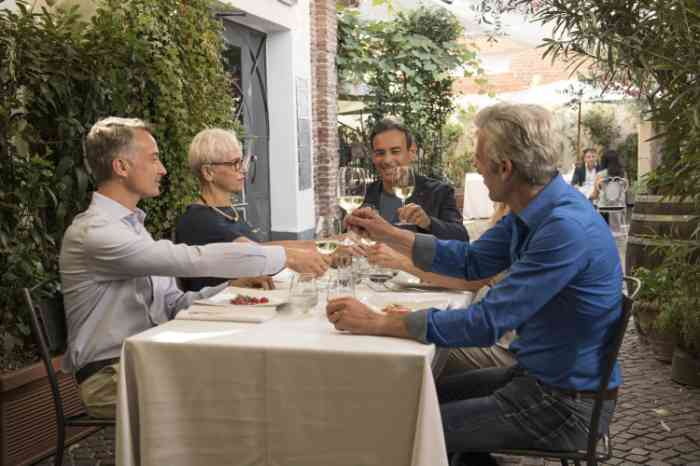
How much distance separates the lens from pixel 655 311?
A: 5.15 metres

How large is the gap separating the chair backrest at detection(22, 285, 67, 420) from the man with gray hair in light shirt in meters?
0.05

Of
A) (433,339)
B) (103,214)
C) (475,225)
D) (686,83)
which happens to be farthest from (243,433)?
(475,225)

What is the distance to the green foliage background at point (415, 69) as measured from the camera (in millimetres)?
11086

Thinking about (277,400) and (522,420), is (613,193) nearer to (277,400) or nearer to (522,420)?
(522,420)

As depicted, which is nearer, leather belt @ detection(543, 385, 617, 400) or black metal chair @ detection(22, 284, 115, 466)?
leather belt @ detection(543, 385, 617, 400)

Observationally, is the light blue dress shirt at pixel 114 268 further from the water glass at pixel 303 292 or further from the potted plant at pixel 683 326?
the potted plant at pixel 683 326

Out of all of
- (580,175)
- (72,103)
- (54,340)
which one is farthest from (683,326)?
(580,175)

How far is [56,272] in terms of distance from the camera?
12.5ft

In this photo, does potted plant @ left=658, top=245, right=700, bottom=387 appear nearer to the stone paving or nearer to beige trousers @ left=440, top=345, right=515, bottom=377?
the stone paving

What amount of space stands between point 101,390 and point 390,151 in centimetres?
207

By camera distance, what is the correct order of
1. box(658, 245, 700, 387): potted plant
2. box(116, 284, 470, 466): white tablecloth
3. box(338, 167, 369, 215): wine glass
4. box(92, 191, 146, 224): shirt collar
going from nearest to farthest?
box(116, 284, 470, 466): white tablecloth
box(92, 191, 146, 224): shirt collar
box(338, 167, 369, 215): wine glass
box(658, 245, 700, 387): potted plant

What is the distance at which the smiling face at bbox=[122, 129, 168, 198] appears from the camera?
108 inches

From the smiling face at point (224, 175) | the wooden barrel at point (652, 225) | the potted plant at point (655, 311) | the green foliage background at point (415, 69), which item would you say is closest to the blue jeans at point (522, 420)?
the smiling face at point (224, 175)

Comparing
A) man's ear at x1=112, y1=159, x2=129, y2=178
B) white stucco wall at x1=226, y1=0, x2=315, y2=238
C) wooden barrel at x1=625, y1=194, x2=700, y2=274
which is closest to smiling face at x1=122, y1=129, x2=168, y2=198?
man's ear at x1=112, y1=159, x2=129, y2=178
